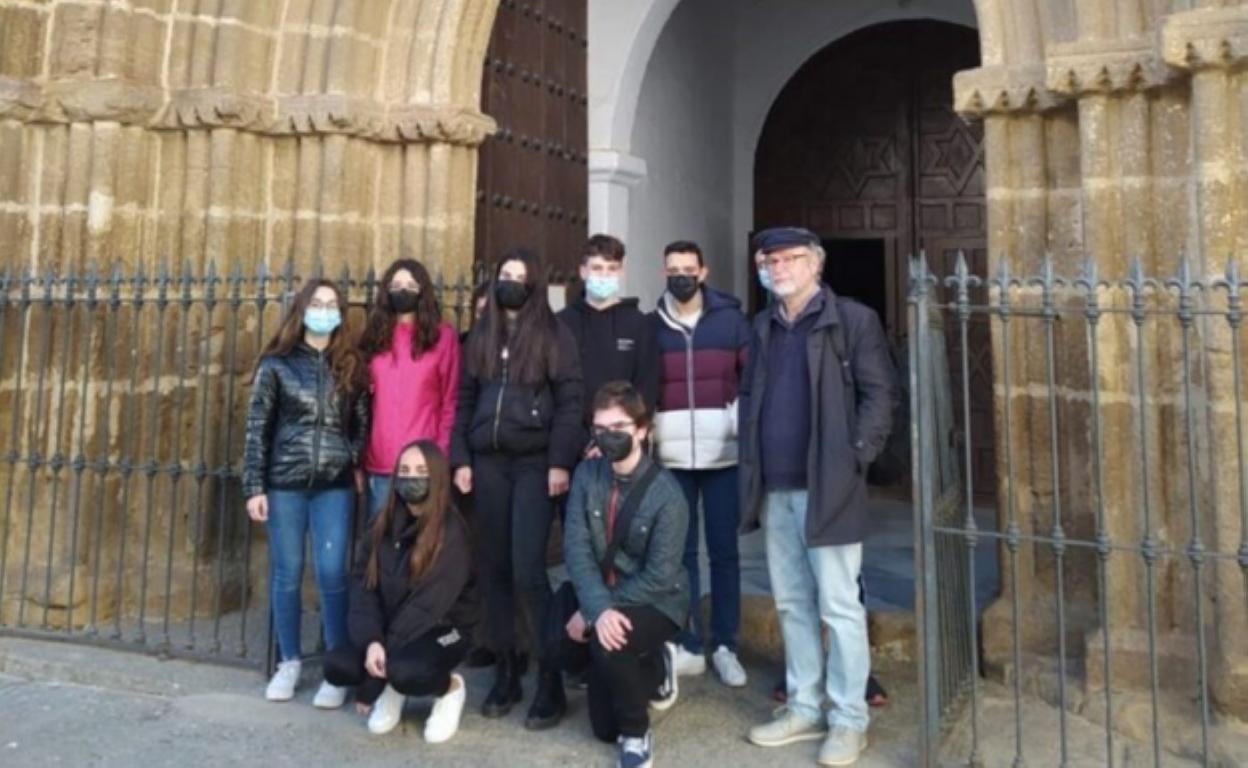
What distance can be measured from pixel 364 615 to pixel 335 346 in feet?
3.37

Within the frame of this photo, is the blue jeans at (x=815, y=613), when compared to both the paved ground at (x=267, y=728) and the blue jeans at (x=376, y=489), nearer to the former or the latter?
the paved ground at (x=267, y=728)

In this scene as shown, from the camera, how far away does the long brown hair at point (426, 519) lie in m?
3.53

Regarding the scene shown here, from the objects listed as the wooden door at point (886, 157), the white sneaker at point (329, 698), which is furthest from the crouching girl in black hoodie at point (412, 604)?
the wooden door at point (886, 157)

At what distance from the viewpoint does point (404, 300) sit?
13.0 feet

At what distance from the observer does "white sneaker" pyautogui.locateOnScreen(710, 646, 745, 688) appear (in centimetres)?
403

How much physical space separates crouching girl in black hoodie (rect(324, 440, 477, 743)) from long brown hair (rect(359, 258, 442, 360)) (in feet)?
1.85

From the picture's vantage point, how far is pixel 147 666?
4266 millimetres

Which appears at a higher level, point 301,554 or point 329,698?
point 301,554

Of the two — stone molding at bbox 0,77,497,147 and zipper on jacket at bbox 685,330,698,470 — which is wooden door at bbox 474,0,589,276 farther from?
zipper on jacket at bbox 685,330,698,470

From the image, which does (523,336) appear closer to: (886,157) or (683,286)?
(683,286)

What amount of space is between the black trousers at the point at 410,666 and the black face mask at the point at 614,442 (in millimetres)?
838

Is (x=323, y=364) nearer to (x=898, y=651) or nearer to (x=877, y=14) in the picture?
(x=898, y=651)

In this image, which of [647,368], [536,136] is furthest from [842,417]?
[536,136]

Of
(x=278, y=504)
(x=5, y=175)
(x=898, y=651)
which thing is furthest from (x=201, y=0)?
(x=898, y=651)
